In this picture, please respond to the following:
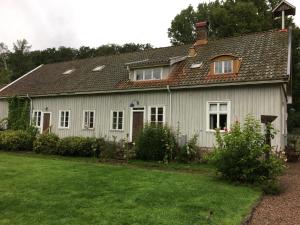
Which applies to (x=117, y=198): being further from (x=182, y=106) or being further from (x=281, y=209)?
(x=182, y=106)

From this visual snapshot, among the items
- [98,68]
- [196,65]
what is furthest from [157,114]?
[98,68]

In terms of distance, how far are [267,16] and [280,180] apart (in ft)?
98.4

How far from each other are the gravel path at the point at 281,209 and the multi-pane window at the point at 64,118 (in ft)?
49.6

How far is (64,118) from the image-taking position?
2188cm

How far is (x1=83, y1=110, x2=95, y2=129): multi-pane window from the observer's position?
20336mm

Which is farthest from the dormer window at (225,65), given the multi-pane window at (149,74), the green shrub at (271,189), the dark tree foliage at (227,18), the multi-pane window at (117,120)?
the dark tree foliage at (227,18)

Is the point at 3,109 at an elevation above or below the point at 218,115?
above

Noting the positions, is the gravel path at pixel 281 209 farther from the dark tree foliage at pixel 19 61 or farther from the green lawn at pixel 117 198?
the dark tree foliage at pixel 19 61

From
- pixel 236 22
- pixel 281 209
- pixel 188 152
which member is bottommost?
pixel 281 209

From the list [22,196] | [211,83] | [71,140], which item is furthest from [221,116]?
[22,196]

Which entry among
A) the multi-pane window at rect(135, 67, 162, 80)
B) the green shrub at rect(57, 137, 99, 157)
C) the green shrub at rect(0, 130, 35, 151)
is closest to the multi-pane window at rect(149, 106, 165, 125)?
the multi-pane window at rect(135, 67, 162, 80)

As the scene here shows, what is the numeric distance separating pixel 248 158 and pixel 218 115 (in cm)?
619

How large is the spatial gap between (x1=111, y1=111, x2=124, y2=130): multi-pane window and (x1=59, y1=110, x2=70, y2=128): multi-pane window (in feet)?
12.7

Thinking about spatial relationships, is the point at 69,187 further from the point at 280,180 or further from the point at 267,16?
the point at 267,16
